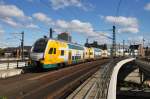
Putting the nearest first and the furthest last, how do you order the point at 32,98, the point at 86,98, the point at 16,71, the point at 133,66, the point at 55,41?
the point at 86,98 → the point at 32,98 → the point at 16,71 → the point at 55,41 → the point at 133,66

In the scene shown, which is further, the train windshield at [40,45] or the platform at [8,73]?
the train windshield at [40,45]

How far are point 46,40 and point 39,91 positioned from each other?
45.8 feet

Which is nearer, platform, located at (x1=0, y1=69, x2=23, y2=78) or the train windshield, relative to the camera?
platform, located at (x1=0, y1=69, x2=23, y2=78)

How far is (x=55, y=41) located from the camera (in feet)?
107

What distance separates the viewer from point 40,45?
101 feet

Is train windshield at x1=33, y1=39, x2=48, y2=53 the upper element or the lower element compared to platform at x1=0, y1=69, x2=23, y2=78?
upper

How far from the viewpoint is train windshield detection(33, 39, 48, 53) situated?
99.6 ft

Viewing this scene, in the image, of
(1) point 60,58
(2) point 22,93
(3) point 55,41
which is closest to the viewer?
(2) point 22,93

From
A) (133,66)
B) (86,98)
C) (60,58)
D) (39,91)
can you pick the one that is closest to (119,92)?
(60,58)

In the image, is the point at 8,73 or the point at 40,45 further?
the point at 40,45

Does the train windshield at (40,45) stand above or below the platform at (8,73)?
above

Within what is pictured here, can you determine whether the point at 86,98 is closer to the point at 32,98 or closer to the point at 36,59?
the point at 32,98

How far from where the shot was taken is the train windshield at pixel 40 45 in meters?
30.4

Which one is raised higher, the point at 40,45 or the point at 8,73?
the point at 40,45
